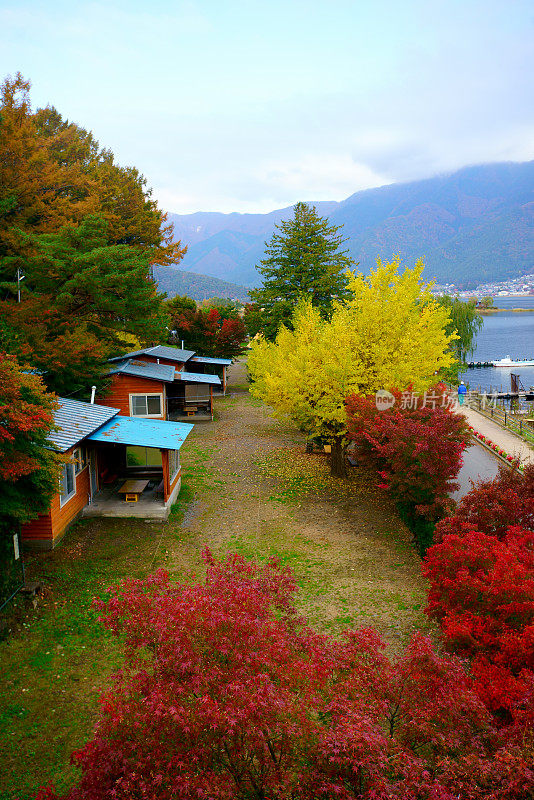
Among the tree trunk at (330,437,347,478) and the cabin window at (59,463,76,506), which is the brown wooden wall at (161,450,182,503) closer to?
the cabin window at (59,463,76,506)

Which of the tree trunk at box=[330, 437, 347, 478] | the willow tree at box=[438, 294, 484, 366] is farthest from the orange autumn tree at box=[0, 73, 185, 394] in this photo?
the willow tree at box=[438, 294, 484, 366]

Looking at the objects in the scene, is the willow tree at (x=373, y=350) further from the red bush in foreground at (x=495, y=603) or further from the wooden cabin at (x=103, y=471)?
the red bush in foreground at (x=495, y=603)

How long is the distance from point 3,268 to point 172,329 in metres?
26.9

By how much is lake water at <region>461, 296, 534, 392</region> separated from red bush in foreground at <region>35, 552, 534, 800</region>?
58.4m

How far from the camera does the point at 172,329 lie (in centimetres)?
5134

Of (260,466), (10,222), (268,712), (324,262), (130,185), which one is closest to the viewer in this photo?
(268,712)

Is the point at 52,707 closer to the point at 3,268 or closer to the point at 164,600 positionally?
the point at 164,600

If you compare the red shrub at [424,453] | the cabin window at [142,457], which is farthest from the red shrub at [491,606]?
the cabin window at [142,457]

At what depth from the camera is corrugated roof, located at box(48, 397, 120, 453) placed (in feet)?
48.4

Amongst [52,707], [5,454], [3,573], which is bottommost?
[52,707]

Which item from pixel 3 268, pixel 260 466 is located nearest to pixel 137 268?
pixel 3 268

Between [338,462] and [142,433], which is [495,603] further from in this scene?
[338,462]

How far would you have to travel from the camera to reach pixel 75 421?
54.6ft

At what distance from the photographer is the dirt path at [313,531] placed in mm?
12445
